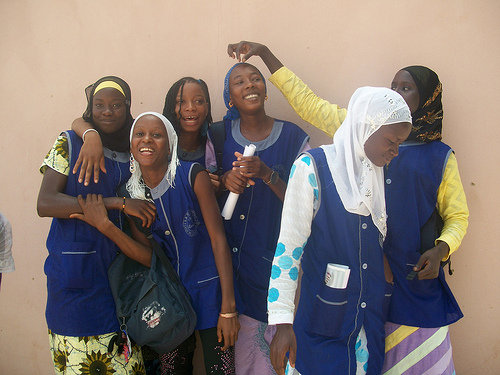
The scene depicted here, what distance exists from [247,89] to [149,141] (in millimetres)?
688

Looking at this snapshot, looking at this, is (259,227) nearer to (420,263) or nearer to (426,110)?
(420,263)

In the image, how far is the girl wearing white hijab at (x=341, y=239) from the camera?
1874 mm

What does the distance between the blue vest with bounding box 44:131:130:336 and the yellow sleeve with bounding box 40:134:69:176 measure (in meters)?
0.03

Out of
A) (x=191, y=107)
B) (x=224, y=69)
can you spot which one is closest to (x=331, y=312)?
(x=191, y=107)

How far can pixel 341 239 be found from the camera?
1911 mm

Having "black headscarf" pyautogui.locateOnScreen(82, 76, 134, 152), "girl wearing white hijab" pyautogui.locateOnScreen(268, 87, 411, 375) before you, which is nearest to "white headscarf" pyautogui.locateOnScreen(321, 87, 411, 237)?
"girl wearing white hijab" pyautogui.locateOnScreen(268, 87, 411, 375)

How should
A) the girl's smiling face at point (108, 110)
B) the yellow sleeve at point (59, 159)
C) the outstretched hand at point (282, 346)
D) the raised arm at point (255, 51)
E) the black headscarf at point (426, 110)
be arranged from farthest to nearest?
1. the raised arm at point (255, 51)
2. the girl's smiling face at point (108, 110)
3. the yellow sleeve at point (59, 159)
4. the black headscarf at point (426, 110)
5. the outstretched hand at point (282, 346)

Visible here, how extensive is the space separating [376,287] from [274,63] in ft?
5.22

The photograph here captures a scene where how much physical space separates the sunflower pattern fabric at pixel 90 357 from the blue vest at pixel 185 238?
0.46m

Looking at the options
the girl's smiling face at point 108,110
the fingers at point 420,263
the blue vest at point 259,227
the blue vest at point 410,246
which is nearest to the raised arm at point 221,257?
the blue vest at point 259,227

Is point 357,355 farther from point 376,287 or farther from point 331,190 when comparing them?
point 331,190

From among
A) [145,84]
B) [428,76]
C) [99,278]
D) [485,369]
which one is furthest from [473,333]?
[145,84]

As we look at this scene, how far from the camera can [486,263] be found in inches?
117

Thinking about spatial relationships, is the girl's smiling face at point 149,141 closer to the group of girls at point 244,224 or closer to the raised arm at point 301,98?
the group of girls at point 244,224
